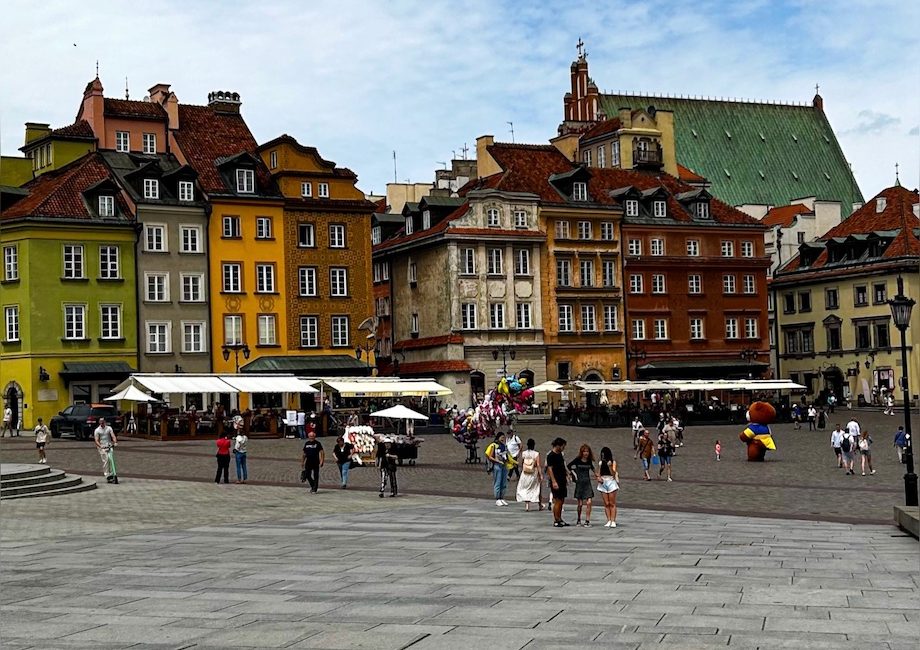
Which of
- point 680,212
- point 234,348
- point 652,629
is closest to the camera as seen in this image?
point 652,629

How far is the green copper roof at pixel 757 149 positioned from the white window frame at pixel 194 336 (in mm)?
55197

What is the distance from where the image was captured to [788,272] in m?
99.1

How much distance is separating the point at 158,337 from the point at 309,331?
816 centimetres

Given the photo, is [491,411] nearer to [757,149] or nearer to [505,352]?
[505,352]

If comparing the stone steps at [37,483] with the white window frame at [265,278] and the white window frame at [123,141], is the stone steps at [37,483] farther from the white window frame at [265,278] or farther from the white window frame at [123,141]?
the white window frame at [123,141]

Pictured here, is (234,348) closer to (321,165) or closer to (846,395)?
(321,165)

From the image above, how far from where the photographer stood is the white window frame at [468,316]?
7862 centimetres

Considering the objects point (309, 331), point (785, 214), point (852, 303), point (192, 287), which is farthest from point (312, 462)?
point (785, 214)

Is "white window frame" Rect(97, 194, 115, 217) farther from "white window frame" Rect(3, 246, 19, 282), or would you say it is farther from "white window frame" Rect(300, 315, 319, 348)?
"white window frame" Rect(300, 315, 319, 348)

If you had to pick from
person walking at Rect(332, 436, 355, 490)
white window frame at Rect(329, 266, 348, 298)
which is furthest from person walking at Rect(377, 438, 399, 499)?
white window frame at Rect(329, 266, 348, 298)

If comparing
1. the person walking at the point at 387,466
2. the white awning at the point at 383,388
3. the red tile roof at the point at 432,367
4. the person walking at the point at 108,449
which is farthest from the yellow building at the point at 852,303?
the person walking at the point at 108,449

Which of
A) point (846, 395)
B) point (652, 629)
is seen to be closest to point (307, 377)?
point (846, 395)

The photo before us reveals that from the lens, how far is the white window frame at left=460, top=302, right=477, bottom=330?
78625mm

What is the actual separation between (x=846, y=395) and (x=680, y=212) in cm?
1694
